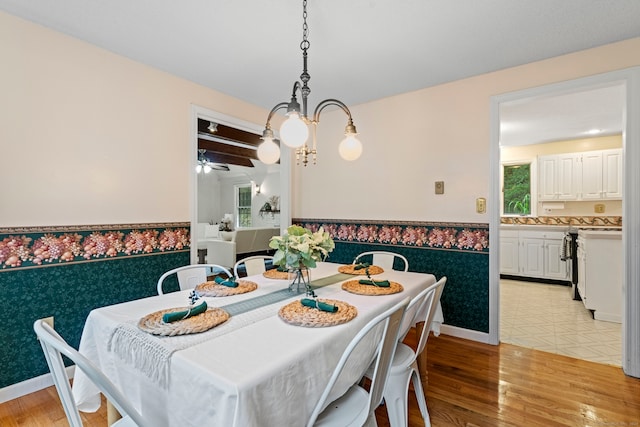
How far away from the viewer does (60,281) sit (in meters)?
2.16

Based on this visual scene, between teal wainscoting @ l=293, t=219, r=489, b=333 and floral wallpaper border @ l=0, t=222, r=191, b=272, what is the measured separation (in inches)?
83.4

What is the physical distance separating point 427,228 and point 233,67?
2349mm

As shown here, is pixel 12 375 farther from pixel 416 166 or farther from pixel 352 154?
pixel 416 166

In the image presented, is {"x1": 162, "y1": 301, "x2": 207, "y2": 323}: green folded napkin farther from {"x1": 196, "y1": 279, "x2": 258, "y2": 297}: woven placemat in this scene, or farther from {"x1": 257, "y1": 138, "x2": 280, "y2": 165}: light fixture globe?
{"x1": 257, "y1": 138, "x2": 280, "y2": 165}: light fixture globe

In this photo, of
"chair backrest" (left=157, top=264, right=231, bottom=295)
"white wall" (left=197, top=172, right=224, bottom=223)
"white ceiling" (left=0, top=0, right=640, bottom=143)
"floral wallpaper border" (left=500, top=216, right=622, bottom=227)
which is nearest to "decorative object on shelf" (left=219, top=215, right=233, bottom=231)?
"white wall" (left=197, top=172, right=224, bottom=223)

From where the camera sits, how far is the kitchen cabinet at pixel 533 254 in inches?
186

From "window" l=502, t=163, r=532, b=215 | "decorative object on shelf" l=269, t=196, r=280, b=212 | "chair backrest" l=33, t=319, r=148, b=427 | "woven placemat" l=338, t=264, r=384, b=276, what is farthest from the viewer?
"decorative object on shelf" l=269, t=196, r=280, b=212

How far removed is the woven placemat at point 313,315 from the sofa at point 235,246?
4.67m

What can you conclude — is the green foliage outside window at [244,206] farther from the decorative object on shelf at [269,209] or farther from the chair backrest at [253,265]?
the chair backrest at [253,265]

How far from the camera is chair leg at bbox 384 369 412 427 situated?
4.78ft

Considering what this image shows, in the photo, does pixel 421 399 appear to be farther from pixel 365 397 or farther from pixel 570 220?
pixel 570 220

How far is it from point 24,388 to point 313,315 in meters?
2.13

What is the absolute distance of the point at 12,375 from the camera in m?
1.99

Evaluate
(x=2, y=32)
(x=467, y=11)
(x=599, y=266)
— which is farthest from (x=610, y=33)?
(x=2, y=32)
